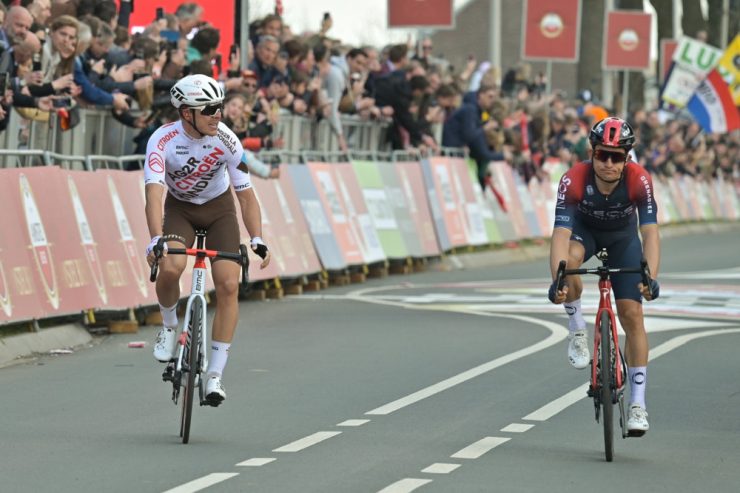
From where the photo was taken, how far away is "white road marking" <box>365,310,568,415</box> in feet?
39.5

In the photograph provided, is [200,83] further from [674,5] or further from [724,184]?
[674,5]

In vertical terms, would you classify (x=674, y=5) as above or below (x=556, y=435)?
above

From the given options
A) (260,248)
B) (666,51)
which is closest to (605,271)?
(260,248)

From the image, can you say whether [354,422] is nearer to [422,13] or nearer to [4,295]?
[4,295]

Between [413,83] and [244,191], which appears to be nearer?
[244,191]

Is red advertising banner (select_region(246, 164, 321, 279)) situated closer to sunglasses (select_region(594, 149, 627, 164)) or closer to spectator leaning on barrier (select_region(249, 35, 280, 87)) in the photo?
spectator leaning on barrier (select_region(249, 35, 280, 87))

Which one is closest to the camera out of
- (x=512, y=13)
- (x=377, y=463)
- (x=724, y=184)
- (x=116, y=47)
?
(x=377, y=463)

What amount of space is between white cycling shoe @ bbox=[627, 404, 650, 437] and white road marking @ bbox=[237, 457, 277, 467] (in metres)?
2.05

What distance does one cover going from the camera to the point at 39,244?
15.3 meters

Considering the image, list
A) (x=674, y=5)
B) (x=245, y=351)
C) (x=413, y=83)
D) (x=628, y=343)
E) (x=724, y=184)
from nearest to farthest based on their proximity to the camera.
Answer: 1. (x=628, y=343)
2. (x=245, y=351)
3. (x=413, y=83)
4. (x=724, y=184)
5. (x=674, y=5)

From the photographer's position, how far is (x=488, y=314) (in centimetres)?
1947

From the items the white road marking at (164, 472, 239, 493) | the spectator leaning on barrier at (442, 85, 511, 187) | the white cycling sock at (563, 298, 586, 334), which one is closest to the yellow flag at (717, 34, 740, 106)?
the spectator leaning on barrier at (442, 85, 511, 187)

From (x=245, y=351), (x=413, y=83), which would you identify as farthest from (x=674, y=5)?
(x=245, y=351)

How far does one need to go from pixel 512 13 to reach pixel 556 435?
108062 mm
